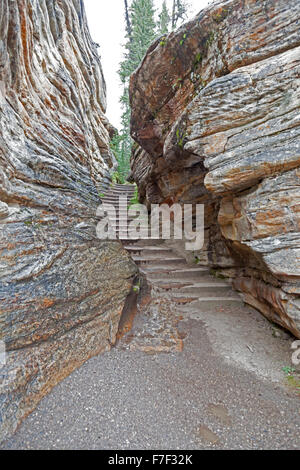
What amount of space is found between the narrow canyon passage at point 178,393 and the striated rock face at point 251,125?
42.0 inches

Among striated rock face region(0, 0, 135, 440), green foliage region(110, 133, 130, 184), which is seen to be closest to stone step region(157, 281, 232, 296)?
striated rock face region(0, 0, 135, 440)

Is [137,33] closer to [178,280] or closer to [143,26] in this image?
[143,26]

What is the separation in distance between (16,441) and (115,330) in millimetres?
2050

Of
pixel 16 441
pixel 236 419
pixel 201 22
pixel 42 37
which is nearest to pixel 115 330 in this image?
pixel 16 441

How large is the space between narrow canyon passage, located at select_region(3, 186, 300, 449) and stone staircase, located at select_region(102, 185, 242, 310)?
677mm

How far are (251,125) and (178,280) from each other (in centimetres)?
478

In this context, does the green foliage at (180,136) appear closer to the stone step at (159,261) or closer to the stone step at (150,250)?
the stone step at (159,261)

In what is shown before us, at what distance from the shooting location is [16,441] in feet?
7.06

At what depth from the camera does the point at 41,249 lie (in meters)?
3.24

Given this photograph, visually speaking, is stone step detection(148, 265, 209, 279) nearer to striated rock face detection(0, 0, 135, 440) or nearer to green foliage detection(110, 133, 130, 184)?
striated rock face detection(0, 0, 135, 440)

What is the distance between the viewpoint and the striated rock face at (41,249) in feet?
8.69

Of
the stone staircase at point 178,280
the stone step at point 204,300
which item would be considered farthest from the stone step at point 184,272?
the stone step at point 204,300
